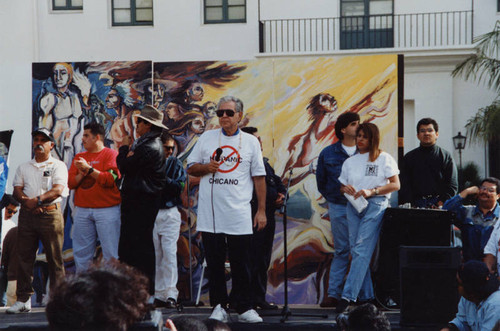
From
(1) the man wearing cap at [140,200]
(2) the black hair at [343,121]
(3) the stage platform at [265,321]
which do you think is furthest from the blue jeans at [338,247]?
(1) the man wearing cap at [140,200]

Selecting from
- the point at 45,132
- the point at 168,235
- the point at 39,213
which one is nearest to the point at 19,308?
the point at 39,213

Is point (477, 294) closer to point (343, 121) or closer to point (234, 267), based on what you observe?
point (234, 267)

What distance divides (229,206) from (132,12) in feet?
51.0

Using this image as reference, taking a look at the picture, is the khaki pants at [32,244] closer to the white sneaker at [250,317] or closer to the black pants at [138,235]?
the black pants at [138,235]

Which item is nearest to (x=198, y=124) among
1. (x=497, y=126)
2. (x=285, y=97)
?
(x=285, y=97)

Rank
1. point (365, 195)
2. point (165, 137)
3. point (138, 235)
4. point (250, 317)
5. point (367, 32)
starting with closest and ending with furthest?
1. point (138, 235)
2. point (250, 317)
3. point (365, 195)
4. point (165, 137)
5. point (367, 32)

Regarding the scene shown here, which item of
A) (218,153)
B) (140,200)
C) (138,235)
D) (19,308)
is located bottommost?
(19,308)

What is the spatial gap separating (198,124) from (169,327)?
5.92 m

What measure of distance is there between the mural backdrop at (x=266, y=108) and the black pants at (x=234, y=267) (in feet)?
5.39

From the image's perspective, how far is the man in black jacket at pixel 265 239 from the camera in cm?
759

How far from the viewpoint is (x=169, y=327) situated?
2.46m

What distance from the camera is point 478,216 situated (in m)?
7.06

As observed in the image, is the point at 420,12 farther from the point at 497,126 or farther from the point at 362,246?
the point at 362,246

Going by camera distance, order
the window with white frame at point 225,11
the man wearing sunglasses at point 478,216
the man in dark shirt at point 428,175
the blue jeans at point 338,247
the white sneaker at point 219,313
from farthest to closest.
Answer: the window with white frame at point 225,11, the man in dark shirt at point 428,175, the blue jeans at point 338,247, the man wearing sunglasses at point 478,216, the white sneaker at point 219,313
